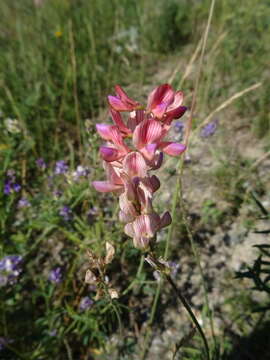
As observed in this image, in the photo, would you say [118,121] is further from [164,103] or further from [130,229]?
[130,229]

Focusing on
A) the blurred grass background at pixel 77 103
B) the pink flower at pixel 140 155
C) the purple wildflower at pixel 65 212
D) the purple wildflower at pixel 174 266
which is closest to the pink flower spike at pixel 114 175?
the pink flower at pixel 140 155

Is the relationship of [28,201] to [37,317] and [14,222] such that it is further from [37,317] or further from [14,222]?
[37,317]

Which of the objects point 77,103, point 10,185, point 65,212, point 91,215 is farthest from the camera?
point 77,103

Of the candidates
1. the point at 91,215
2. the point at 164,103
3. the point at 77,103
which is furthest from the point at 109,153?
the point at 77,103

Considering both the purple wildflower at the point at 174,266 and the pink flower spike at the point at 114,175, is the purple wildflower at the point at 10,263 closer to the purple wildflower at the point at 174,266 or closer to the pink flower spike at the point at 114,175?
the purple wildflower at the point at 174,266

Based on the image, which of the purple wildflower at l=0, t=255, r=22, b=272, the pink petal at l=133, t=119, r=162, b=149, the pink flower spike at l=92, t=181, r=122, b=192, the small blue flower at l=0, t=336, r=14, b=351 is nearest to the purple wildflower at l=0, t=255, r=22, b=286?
the purple wildflower at l=0, t=255, r=22, b=272

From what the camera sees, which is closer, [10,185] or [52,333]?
[52,333]
